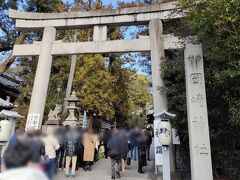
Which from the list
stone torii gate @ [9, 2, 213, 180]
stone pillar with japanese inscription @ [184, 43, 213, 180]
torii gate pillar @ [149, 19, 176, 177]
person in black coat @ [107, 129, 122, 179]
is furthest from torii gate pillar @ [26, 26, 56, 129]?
stone pillar with japanese inscription @ [184, 43, 213, 180]

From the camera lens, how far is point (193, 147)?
6.87 meters

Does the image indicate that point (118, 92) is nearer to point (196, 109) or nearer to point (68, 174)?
point (68, 174)

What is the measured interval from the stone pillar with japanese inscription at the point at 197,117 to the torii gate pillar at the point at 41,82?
657 centimetres

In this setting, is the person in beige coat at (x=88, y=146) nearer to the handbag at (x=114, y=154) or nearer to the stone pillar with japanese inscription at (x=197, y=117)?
the handbag at (x=114, y=154)

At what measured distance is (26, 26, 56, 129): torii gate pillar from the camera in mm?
11258

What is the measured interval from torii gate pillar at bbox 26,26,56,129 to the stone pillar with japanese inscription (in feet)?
21.6

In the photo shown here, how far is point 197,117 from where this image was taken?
7.04 metres

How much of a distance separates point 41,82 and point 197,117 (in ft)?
24.0

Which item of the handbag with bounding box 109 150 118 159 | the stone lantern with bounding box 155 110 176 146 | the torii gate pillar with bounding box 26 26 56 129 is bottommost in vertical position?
the handbag with bounding box 109 150 118 159

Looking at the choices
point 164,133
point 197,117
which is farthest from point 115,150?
point 197,117

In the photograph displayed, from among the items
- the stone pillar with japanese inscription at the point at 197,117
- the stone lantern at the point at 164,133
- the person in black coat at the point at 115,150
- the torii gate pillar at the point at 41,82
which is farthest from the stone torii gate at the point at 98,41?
the stone lantern at the point at 164,133

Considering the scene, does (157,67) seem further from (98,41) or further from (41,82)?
(41,82)

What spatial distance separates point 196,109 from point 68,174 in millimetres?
5233

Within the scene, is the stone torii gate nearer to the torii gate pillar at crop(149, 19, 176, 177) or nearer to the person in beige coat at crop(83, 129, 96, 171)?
the torii gate pillar at crop(149, 19, 176, 177)
